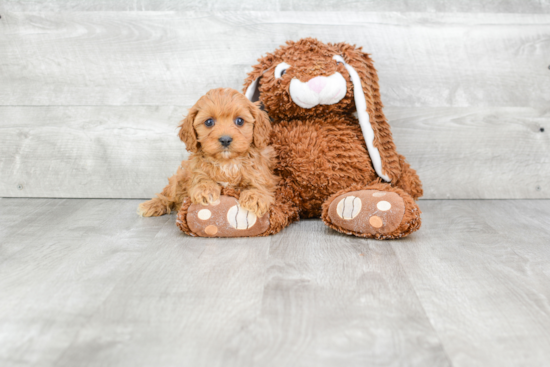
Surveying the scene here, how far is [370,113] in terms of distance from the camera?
4.51ft

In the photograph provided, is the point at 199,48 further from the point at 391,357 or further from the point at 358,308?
the point at 391,357

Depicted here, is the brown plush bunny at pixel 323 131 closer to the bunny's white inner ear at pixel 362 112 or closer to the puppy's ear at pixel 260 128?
the bunny's white inner ear at pixel 362 112

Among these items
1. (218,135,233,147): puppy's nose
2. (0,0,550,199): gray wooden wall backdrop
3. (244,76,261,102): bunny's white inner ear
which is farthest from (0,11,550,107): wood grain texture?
(218,135,233,147): puppy's nose

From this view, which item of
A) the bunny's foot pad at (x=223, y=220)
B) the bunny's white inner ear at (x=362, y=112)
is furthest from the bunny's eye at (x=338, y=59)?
the bunny's foot pad at (x=223, y=220)

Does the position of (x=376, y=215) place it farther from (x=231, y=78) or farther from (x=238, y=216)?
(x=231, y=78)

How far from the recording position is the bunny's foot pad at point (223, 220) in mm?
1263

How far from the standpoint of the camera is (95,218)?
1.51m

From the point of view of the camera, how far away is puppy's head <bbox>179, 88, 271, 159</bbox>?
4.01 feet

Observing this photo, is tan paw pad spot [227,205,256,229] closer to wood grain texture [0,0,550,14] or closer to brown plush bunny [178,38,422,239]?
brown plush bunny [178,38,422,239]

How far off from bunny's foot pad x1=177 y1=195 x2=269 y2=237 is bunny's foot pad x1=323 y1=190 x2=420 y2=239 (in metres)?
0.20

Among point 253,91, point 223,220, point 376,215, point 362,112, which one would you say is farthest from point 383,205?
point 253,91

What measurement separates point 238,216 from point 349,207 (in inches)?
11.3

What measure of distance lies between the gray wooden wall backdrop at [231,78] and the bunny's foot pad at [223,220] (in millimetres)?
524

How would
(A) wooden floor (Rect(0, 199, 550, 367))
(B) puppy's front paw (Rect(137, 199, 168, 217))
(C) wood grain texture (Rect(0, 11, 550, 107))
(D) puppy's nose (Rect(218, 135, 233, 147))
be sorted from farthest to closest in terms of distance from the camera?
(C) wood grain texture (Rect(0, 11, 550, 107)) → (B) puppy's front paw (Rect(137, 199, 168, 217)) → (D) puppy's nose (Rect(218, 135, 233, 147)) → (A) wooden floor (Rect(0, 199, 550, 367))
